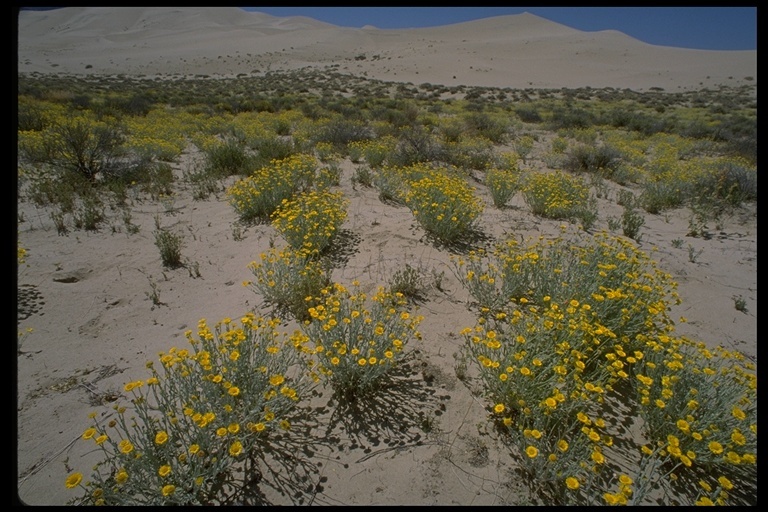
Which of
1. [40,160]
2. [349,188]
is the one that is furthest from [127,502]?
[40,160]

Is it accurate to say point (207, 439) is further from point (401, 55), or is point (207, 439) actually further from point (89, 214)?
point (401, 55)

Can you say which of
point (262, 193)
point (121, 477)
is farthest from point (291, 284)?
point (262, 193)

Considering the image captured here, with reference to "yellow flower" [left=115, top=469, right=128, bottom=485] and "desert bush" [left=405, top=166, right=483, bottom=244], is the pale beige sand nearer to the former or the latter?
"desert bush" [left=405, top=166, right=483, bottom=244]

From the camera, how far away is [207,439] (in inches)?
86.0

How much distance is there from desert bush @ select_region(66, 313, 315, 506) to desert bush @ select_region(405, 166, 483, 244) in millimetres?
3161

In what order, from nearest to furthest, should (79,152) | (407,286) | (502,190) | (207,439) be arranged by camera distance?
(207,439)
(407,286)
(502,190)
(79,152)

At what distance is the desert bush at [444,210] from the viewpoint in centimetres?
533

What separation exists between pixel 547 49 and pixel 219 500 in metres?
82.6

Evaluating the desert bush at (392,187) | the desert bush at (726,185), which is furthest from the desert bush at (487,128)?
the desert bush at (392,187)

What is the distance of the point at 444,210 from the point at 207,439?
13.8 feet

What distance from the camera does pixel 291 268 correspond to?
4109 mm

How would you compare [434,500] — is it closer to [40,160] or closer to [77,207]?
[77,207]

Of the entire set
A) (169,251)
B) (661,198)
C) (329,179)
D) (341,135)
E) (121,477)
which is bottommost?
(121,477)

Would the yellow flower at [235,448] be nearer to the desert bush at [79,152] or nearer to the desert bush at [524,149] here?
the desert bush at [79,152]
